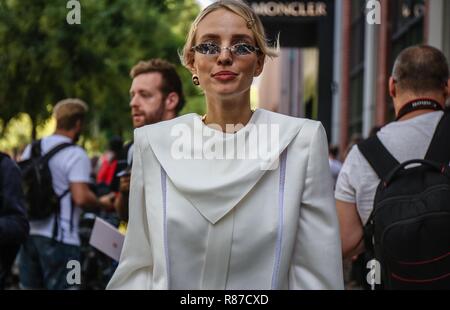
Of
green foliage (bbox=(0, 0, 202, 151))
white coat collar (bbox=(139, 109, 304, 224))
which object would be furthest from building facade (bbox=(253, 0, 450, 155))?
white coat collar (bbox=(139, 109, 304, 224))

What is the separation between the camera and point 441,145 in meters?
4.23

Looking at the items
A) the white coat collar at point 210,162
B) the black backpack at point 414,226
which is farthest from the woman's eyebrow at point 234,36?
the black backpack at point 414,226

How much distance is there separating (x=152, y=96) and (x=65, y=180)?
1.94 m

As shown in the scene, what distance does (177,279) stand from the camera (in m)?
2.67

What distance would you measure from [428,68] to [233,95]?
2063 mm

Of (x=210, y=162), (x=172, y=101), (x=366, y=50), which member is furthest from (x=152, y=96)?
(x=366, y=50)

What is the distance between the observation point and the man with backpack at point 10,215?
4.29 metres

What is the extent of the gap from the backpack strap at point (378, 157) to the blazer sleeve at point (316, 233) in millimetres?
1681

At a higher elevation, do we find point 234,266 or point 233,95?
point 233,95

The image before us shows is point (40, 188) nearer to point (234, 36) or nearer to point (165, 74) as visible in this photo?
point (165, 74)

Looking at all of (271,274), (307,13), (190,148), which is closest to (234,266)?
(271,274)
